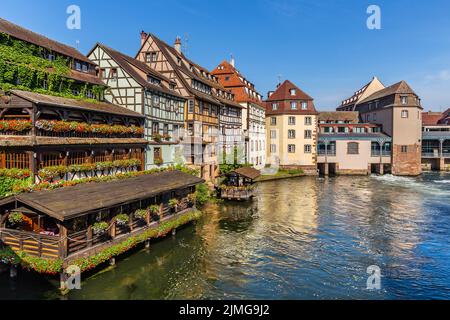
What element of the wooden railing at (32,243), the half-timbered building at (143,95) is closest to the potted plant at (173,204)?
the half-timbered building at (143,95)

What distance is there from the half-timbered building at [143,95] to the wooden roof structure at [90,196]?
19.1 ft

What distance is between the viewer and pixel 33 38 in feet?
78.8

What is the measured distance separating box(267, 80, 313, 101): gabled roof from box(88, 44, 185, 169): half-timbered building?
3449cm

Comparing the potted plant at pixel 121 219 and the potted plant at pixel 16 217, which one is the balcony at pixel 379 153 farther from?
the potted plant at pixel 16 217

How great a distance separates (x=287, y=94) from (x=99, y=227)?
5228 centimetres

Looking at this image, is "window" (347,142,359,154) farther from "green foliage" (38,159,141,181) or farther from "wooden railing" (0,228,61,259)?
"wooden railing" (0,228,61,259)

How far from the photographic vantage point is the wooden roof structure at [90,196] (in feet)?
51.8

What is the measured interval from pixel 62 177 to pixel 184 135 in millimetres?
17014

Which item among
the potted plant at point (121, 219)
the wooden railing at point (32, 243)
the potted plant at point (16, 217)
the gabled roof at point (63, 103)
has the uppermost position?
the gabled roof at point (63, 103)

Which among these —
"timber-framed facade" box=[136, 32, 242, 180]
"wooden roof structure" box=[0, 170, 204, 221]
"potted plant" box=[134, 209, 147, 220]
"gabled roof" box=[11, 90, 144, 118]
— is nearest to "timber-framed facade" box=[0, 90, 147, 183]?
"gabled roof" box=[11, 90, 144, 118]

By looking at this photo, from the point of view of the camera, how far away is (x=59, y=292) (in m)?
15.3
